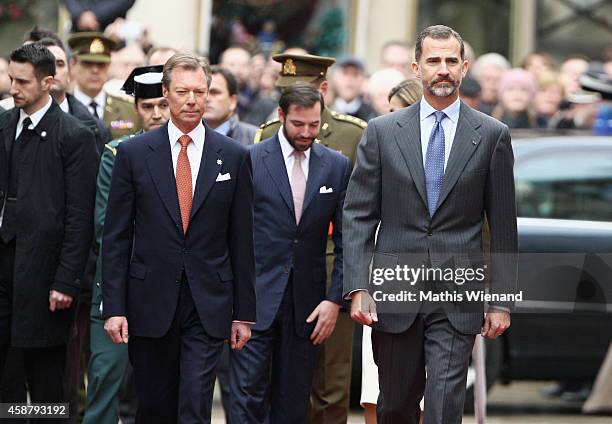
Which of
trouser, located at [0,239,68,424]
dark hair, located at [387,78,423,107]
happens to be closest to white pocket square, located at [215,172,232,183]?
trouser, located at [0,239,68,424]

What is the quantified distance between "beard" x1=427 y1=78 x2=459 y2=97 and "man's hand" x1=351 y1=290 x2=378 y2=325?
1.01 metres

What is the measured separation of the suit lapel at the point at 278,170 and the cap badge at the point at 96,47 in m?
2.60

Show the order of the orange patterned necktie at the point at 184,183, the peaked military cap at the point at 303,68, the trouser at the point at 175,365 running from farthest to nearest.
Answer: the peaked military cap at the point at 303,68 < the orange patterned necktie at the point at 184,183 < the trouser at the point at 175,365

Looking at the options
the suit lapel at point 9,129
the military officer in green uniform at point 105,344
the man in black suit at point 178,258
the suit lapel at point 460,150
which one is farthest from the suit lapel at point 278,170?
the suit lapel at point 460,150

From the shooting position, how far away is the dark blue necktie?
27.6ft

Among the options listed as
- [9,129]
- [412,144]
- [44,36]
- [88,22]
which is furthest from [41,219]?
[88,22]

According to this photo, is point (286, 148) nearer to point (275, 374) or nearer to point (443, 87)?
point (275, 374)

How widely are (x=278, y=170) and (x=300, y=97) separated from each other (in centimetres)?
42

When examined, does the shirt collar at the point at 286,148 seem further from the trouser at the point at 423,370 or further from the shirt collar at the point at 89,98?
the shirt collar at the point at 89,98

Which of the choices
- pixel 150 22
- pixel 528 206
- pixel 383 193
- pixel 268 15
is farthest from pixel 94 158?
pixel 268 15

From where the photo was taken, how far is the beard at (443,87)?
843 centimetres

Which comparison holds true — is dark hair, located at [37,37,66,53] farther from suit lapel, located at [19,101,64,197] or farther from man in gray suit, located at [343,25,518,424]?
man in gray suit, located at [343,25,518,424]

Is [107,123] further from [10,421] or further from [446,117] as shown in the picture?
[446,117]

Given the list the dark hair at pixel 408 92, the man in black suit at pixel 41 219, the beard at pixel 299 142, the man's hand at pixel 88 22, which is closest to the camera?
the man in black suit at pixel 41 219
